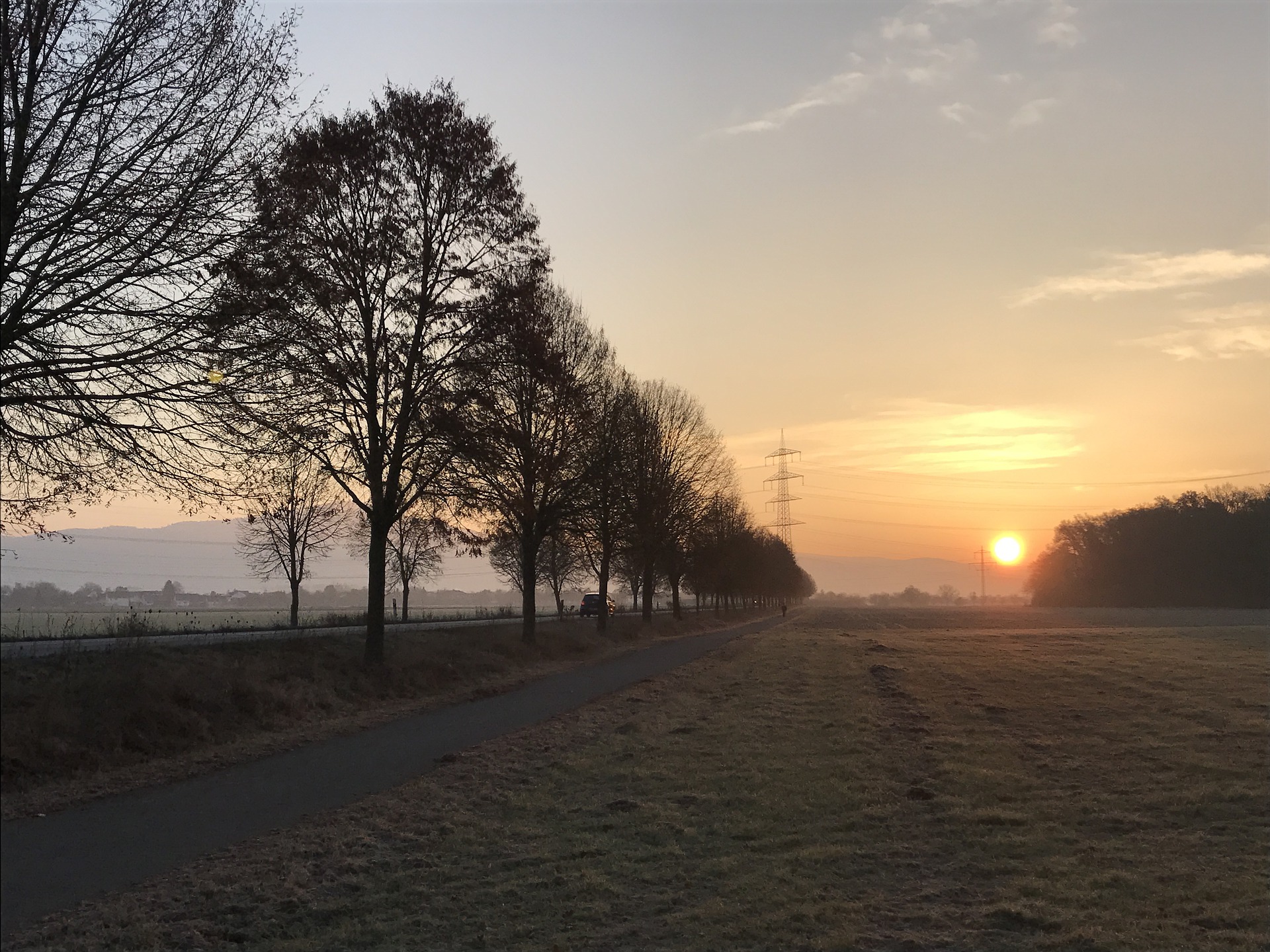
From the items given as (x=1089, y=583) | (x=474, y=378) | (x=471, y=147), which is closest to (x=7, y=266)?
(x=474, y=378)

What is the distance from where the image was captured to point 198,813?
938 cm

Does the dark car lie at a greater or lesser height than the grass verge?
lesser

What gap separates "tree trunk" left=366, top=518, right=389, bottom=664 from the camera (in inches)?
797

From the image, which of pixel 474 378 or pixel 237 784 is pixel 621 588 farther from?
pixel 237 784

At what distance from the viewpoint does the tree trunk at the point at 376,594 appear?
66.4 feet

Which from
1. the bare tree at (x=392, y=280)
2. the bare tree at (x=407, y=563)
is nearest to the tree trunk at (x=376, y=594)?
the bare tree at (x=392, y=280)

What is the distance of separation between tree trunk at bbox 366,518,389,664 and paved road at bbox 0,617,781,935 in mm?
3875

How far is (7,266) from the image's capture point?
1070cm

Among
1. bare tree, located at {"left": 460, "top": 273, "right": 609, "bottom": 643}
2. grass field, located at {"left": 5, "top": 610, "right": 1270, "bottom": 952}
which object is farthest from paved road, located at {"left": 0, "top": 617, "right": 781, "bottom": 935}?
bare tree, located at {"left": 460, "top": 273, "right": 609, "bottom": 643}

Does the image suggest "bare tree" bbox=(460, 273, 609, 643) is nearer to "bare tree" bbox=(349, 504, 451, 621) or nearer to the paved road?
"bare tree" bbox=(349, 504, 451, 621)

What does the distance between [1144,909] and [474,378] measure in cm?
1665

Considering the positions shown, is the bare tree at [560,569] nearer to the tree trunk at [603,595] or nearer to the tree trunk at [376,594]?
the tree trunk at [603,595]

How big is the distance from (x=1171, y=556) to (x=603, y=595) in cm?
10373

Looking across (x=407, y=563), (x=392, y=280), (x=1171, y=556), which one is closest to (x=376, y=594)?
(x=392, y=280)
